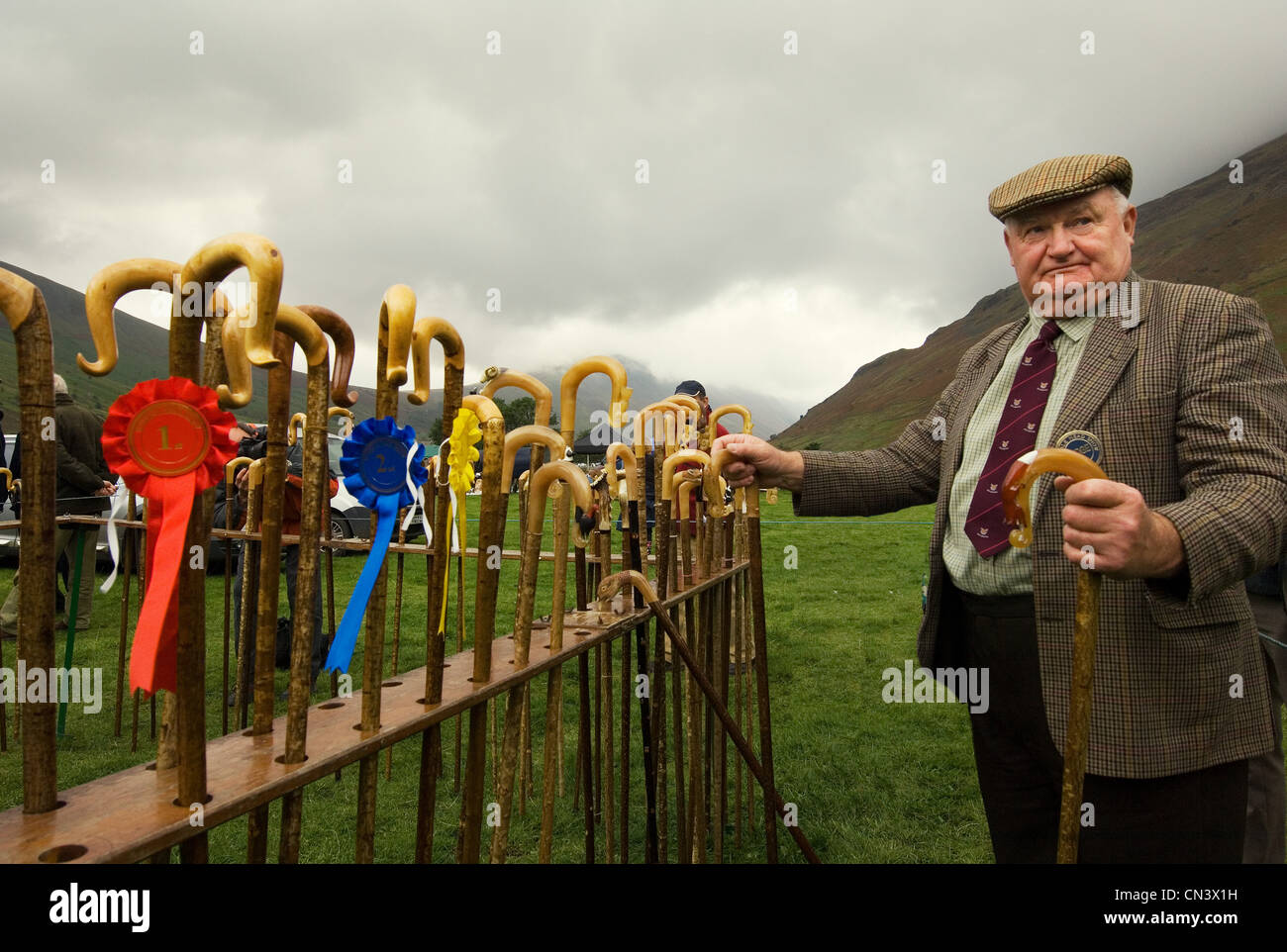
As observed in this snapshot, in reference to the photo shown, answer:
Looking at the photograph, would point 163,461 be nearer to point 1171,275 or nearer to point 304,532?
point 304,532

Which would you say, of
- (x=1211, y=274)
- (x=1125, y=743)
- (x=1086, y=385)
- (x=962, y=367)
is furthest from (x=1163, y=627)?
(x=1211, y=274)

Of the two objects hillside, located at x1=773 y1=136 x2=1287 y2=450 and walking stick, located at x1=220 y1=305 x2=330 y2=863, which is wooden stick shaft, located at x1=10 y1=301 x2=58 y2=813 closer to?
walking stick, located at x1=220 y1=305 x2=330 y2=863

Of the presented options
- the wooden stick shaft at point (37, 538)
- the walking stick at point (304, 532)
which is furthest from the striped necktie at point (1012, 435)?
the wooden stick shaft at point (37, 538)

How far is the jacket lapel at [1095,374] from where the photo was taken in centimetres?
165

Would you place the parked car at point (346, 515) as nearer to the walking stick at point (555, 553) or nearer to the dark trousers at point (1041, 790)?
the walking stick at point (555, 553)

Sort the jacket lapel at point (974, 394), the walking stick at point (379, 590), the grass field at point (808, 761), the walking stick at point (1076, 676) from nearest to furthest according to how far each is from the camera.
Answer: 1. the walking stick at point (379, 590)
2. the walking stick at point (1076, 676)
3. the jacket lapel at point (974, 394)
4. the grass field at point (808, 761)

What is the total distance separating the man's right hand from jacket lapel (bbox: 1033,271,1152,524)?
0.64 meters

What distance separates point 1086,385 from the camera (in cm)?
168

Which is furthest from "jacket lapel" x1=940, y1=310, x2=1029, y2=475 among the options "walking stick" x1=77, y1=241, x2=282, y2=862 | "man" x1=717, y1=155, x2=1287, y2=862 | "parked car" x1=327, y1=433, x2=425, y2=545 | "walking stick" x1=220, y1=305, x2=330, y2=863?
"parked car" x1=327, y1=433, x2=425, y2=545

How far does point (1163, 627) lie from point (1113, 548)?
0.39 m

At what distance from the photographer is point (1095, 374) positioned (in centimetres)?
168

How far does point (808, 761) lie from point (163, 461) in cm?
401

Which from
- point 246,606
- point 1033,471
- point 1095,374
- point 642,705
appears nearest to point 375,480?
point 642,705

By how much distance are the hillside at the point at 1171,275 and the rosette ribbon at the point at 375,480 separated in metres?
54.2
